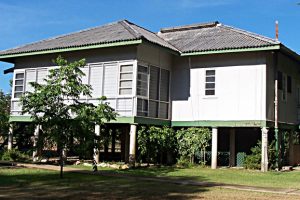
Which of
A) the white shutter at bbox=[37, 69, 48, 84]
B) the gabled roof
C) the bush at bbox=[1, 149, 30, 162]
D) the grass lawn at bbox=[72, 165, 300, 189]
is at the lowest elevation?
the grass lawn at bbox=[72, 165, 300, 189]

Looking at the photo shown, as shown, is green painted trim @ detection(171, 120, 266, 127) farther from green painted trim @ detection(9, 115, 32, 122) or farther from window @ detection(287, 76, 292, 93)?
green painted trim @ detection(9, 115, 32, 122)

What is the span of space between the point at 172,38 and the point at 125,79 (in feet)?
17.5

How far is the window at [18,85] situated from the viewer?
24.8 meters

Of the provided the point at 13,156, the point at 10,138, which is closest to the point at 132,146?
the point at 13,156

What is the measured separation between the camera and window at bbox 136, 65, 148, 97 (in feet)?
67.2

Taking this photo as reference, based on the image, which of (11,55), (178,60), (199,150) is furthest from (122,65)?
(11,55)

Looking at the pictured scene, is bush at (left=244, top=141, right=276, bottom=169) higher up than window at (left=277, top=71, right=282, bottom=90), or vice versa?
window at (left=277, top=71, right=282, bottom=90)

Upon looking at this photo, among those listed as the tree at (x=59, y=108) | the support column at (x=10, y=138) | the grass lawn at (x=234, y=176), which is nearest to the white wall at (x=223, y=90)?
the grass lawn at (x=234, y=176)

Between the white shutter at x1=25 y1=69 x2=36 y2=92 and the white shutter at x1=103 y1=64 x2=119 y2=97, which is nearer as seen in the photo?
the white shutter at x1=103 y1=64 x2=119 y2=97

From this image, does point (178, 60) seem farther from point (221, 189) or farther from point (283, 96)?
point (221, 189)

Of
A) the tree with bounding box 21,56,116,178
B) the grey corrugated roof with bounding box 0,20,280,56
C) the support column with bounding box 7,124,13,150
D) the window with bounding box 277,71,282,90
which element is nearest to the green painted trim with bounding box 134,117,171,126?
the grey corrugated roof with bounding box 0,20,280,56

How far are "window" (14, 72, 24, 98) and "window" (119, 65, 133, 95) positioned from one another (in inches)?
272

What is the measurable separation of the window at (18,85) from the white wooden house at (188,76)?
0.94m

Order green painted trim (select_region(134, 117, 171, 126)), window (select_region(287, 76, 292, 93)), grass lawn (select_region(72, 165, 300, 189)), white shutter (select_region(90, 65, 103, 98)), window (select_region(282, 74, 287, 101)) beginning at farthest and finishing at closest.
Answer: window (select_region(287, 76, 292, 93))
window (select_region(282, 74, 287, 101))
white shutter (select_region(90, 65, 103, 98))
green painted trim (select_region(134, 117, 171, 126))
grass lawn (select_region(72, 165, 300, 189))
